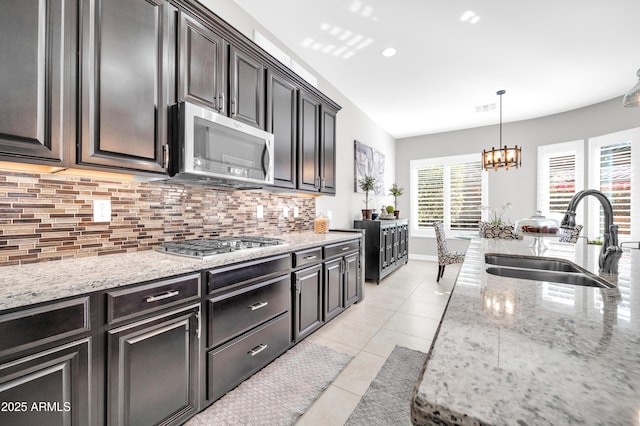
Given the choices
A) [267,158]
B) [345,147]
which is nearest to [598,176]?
[345,147]

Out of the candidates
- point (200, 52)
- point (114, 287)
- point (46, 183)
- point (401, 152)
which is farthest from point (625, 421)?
point (401, 152)

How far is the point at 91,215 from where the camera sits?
161cm

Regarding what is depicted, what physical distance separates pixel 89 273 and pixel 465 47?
387cm

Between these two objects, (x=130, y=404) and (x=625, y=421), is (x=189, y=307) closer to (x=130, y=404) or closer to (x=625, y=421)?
(x=130, y=404)

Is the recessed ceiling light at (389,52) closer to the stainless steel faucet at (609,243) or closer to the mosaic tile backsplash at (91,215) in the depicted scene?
the mosaic tile backsplash at (91,215)

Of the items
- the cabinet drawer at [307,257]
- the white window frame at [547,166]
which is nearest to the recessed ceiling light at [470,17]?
the cabinet drawer at [307,257]

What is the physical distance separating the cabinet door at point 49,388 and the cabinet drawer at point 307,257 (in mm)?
1382

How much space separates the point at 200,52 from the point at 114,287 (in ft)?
5.21

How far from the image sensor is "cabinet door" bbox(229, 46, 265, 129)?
2111mm

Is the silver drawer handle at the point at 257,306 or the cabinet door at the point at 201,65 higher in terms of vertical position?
the cabinet door at the point at 201,65

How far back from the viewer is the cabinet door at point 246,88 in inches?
83.1

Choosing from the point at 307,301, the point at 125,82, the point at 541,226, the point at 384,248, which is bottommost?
the point at 307,301

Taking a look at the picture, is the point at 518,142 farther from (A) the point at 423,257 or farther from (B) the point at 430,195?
(A) the point at 423,257

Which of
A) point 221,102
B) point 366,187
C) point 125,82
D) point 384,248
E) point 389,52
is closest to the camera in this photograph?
point 125,82
